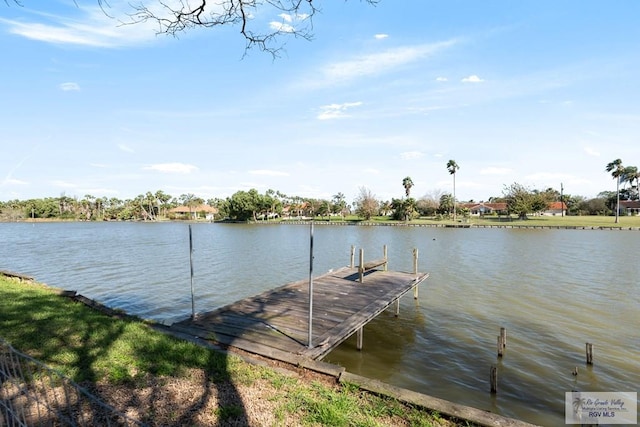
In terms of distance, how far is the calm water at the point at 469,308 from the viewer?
834cm

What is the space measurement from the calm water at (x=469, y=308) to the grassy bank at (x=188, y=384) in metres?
3.71

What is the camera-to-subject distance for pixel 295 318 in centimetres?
909

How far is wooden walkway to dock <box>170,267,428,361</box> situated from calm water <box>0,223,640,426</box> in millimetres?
1208

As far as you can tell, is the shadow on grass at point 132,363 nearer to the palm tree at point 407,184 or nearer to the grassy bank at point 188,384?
the grassy bank at point 188,384

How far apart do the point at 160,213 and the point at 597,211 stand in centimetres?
14411

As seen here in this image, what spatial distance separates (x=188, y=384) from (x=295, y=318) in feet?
14.2

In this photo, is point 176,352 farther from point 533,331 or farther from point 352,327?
point 533,331

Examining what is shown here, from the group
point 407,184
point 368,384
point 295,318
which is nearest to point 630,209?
point 407,184

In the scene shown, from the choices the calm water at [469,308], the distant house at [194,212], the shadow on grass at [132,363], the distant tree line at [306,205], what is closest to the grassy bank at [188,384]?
the shadow on grass at [132,363]

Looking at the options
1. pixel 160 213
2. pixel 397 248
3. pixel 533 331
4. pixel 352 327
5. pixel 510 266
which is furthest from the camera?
pixel 160 213

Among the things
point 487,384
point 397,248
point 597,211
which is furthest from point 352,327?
point 597,211

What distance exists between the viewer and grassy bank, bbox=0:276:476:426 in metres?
4.34

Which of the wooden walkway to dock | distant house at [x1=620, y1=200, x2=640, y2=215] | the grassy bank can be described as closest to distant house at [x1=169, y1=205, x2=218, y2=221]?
the wooden walkway to dock

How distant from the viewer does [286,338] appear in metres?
7.61
